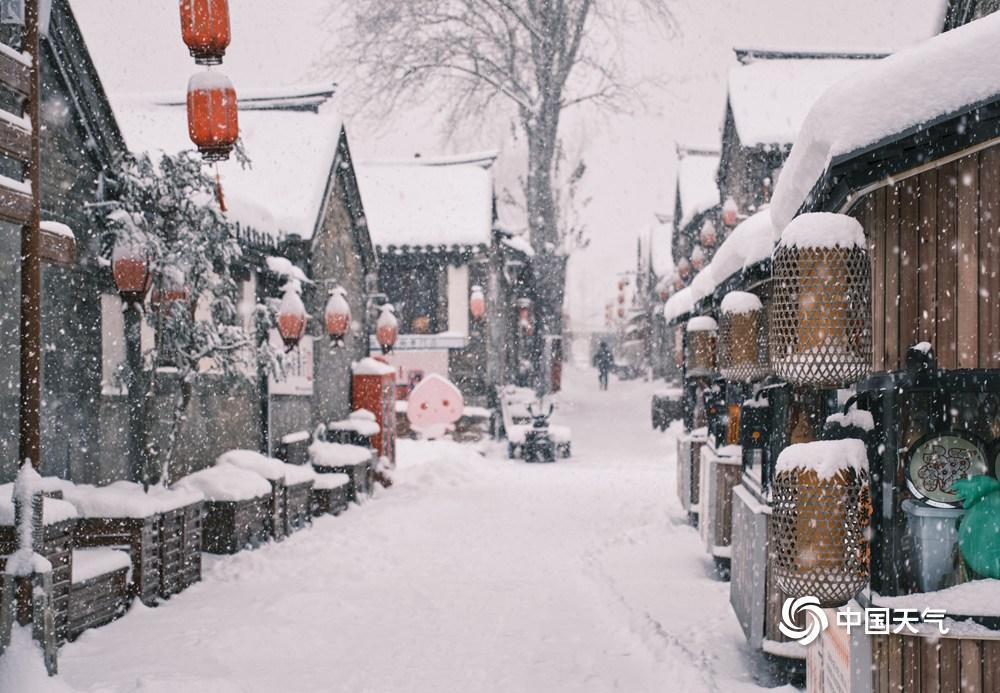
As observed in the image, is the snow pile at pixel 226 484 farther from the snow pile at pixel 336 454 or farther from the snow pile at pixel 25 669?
the snow pile at pixel 25 669

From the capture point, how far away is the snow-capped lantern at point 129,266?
7.40m

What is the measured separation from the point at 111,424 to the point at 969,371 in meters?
7.27

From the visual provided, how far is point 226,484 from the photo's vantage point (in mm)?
9125

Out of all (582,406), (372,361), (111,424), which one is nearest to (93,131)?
(111,424)

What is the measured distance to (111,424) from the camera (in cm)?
824

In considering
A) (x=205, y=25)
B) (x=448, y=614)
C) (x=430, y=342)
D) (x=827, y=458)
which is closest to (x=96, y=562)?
(x=448, y=614)

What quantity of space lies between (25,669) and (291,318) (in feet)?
21.2

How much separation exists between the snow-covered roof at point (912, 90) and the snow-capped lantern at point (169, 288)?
6.10 metres

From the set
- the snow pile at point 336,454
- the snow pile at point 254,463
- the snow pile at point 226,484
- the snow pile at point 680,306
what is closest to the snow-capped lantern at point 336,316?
the snow pile at point 336,454

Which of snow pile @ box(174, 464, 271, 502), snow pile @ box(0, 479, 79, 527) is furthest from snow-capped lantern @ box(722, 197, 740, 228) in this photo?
snow pile @ box(0, 479, 79, 527)

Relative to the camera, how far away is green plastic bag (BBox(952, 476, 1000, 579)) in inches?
138

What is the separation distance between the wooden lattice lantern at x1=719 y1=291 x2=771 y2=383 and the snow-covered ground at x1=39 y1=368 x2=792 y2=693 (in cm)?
195

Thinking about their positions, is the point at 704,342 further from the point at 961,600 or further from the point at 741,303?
the point at 961,600

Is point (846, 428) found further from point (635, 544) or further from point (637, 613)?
point (635, 544)
